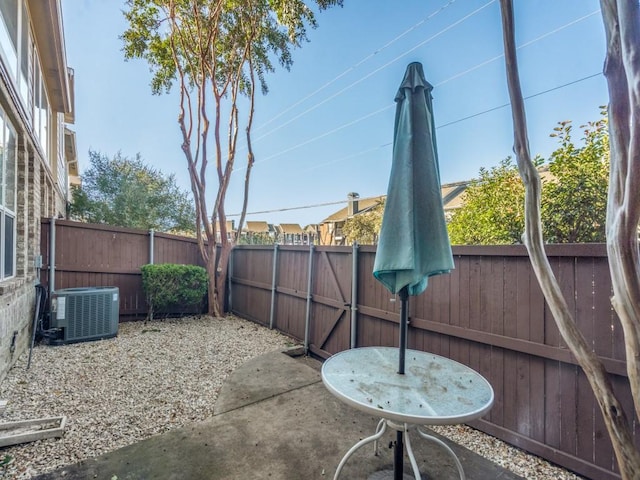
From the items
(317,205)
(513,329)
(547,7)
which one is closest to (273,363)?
(513,329)

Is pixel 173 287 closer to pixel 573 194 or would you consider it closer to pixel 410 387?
pixel 410 387

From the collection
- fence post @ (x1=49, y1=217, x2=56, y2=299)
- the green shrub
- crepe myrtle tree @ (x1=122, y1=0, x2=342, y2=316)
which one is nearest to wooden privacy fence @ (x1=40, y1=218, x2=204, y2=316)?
fence post @ (x1=49, y1=217, x2=56, y2=299)

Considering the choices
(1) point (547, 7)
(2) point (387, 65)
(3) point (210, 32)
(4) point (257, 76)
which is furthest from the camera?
(2) point (387, 65)

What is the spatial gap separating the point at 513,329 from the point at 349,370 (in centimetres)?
143

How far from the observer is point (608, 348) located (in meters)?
1.95

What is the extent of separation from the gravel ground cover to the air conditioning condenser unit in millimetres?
182

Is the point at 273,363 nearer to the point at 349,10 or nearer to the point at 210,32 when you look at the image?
the point at 210,32

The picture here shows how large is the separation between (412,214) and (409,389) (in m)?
0.94

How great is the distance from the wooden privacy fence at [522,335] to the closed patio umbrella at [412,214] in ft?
3.46

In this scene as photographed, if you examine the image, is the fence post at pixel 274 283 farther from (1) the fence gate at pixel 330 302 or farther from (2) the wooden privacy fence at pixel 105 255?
(2) the wooden privacy fence at pixel 105 255

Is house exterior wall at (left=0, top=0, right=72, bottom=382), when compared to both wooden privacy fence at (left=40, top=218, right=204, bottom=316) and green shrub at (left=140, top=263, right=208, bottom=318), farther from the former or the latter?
green shrub at (left=140, top=263, right=208, bottom=318)

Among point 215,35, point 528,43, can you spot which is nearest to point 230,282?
point 215,35

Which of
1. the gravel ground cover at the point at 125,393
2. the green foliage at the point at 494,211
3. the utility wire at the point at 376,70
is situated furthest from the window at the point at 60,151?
the green foliage at the point at 494,211

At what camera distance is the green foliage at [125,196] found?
37.9ft
